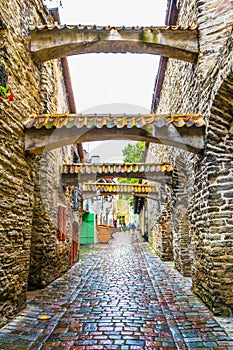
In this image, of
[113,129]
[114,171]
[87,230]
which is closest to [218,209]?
[113,129]

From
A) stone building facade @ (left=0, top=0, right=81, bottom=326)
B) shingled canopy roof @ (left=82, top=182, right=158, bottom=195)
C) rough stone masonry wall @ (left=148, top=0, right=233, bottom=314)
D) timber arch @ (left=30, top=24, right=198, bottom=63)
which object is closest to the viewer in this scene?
stone building facade @ (left=0, top=0, right=81, bottom=326)

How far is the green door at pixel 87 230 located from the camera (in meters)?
16.9

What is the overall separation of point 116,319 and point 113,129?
3088 millimetres

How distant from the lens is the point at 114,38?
5266 millimetres

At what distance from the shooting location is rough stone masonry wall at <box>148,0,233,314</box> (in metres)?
4.04

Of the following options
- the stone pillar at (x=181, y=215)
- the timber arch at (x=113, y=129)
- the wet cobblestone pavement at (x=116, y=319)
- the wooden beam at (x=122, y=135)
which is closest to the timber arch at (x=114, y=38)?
the timber arch at (x=113, y=129)

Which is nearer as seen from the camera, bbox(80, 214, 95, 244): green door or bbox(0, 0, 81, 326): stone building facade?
bbox(0, 0, 81, 326): stone building facade

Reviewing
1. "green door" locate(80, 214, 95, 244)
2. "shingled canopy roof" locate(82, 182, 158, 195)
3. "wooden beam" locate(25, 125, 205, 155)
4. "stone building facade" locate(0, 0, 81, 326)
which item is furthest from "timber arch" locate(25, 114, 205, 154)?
"green door" locate(80, 214, 95, 244)

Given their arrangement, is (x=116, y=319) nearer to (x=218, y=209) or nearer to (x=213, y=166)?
(x=218, y=209)

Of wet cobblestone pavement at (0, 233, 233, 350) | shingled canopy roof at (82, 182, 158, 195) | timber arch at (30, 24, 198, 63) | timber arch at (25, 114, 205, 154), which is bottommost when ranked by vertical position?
wet cobblestone pavement at (0, 233, 233, 350)

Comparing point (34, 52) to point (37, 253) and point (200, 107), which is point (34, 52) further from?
point (37, 253)

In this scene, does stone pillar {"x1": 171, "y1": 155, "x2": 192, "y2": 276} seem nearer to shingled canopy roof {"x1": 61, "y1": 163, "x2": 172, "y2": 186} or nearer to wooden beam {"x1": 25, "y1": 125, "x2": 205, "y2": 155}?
shingled canopy roof {"x1": 61, "y1": 163, "x2": 172, "y2": 186}

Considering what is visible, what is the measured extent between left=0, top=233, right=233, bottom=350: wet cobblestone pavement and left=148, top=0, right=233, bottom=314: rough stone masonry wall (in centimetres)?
55

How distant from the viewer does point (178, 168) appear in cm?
737
